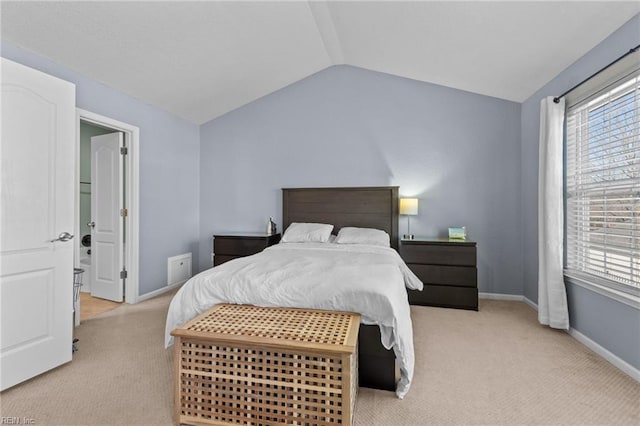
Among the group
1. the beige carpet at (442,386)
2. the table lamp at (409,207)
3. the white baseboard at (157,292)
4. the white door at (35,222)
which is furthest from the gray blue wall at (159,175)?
the table lamp at (409,207)

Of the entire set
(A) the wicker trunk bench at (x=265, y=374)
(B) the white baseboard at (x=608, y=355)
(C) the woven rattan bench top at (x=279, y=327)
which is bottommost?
(B) the white baseboard at (x=608, y=355)

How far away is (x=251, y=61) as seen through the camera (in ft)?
11.9

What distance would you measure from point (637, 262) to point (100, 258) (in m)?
5.06

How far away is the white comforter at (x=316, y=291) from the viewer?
1823 millimetres

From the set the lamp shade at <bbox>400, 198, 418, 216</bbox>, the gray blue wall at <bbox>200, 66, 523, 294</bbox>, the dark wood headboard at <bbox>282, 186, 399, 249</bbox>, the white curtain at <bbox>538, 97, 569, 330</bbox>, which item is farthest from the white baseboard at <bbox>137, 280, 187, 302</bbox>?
the white curtain at <bbox>538, 97, 569, 330</bbox>

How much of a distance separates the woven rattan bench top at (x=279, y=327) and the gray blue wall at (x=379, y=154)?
253cm

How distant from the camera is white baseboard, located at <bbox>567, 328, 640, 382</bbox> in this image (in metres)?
2.04

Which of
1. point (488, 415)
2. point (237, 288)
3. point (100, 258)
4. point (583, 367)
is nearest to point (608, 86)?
point (583, 367)

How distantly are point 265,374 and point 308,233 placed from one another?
236cm

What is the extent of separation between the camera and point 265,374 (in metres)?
1.56

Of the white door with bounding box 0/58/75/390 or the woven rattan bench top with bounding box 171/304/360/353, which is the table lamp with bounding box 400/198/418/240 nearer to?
the woven rattan bench top with bounding box 171/304/360/353

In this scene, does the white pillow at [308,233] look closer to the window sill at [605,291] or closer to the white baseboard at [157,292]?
the white baseboard at [157,292]

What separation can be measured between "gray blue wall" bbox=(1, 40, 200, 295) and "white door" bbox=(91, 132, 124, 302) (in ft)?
0.77

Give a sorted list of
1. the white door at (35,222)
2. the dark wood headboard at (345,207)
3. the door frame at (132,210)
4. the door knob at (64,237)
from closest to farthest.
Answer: the white door at (35,222) < the door knob at (64,237) < the door frame at (132,210) < the dark wood headboard at (345,207)
